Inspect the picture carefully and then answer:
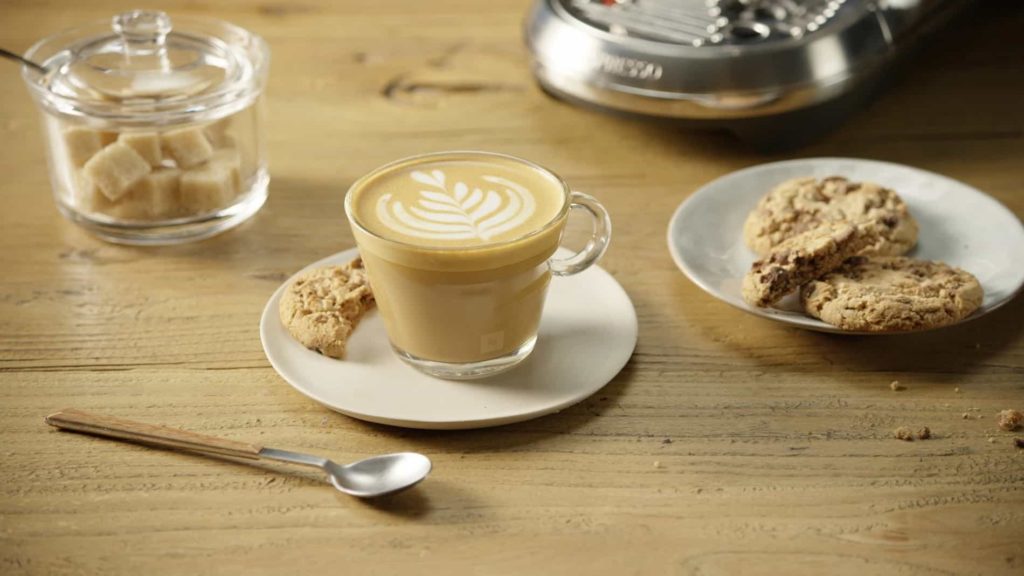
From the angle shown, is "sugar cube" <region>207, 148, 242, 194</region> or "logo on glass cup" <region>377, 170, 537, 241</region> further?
"sugar cube" <region>207, 148, 242, 194</region>

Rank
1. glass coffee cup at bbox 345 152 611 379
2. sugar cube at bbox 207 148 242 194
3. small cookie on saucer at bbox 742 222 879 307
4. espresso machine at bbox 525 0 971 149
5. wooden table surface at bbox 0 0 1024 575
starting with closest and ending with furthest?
wooden table surface at bbox 0 0 1024 575 → glass coffee cup at bbox 345 152 611 379 → small cookie on saucer at bbox 742 222 879 307 → sugar cube at bbox 207 148 242 194 → espresso machine at bbox 525 0 971 149

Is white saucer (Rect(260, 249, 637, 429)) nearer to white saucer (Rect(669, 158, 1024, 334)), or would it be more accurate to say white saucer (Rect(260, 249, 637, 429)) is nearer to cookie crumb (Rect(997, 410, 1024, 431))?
white saucer (Rect(669, 158, 1024, 334))

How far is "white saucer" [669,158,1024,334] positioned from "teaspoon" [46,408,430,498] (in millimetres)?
392

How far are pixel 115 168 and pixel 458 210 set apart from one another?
467 mm

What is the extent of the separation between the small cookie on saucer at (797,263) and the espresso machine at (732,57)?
0.36 m

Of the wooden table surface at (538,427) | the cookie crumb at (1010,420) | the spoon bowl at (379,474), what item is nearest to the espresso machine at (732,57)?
the wooden table surface at (538,427)

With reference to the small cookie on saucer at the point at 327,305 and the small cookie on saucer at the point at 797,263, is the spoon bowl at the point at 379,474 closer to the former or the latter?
Result: the small cookie on saucer at the point at 327,305

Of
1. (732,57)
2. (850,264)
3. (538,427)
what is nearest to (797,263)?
(850,264)

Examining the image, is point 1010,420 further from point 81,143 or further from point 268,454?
point 81,143

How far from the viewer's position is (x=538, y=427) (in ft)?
3.36

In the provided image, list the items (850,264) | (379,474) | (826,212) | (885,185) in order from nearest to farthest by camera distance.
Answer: (379,474) → (850,264) → (826,212) → (885,185)

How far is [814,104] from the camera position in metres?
1.50

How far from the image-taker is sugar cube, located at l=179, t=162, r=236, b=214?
1.32m

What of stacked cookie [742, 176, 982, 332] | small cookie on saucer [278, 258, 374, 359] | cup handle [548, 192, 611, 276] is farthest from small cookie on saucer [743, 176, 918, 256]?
small cookie on saucer [278, 258, 374, 359]
